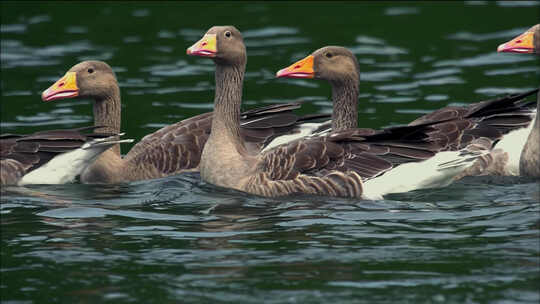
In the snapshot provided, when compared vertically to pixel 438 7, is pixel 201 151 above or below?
below

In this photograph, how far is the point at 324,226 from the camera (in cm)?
1098

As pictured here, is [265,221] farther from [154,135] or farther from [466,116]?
[154,135]

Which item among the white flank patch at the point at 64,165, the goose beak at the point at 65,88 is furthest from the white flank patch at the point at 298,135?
the goose beak at the point at 65,88

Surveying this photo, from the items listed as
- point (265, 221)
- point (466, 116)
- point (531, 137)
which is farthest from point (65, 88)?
point (531, 137)

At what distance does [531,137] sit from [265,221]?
345 cm

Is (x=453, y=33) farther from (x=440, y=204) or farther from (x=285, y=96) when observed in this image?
(x=440, y=204)

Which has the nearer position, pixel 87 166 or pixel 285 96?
pixel 87 166

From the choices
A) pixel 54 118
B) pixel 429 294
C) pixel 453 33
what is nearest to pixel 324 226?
pixel 429 294

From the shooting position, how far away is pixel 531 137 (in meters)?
12.8

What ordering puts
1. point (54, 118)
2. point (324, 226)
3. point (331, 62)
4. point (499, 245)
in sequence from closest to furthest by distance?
point (499, 245) → point (324, 226) → point (331, 62) → point (54, 118)

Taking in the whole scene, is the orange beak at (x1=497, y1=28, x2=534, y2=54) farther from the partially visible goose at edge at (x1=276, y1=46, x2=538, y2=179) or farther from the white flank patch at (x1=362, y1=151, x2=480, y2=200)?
the white flank patch at (x1=362, y1=151, x2=480, y2=200)

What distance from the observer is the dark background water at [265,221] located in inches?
363

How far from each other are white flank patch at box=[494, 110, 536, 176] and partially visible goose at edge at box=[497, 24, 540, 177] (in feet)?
1.52

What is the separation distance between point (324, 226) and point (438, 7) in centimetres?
1441
